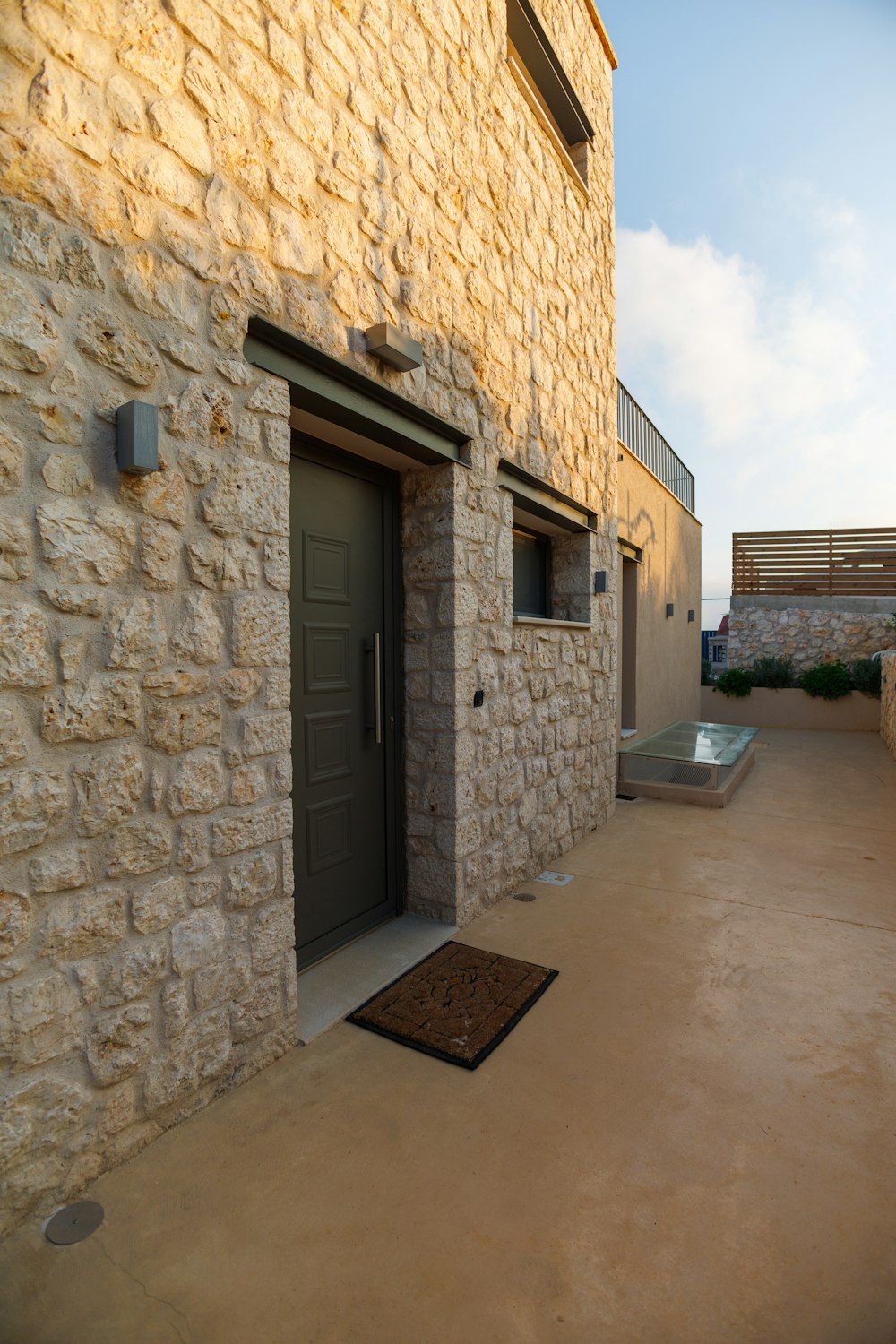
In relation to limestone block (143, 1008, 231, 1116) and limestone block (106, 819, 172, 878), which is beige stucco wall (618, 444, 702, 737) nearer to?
limestone block (143, 1008, 231, 1116)

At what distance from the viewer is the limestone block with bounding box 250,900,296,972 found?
2278 millimetres

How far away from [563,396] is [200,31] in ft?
10.4

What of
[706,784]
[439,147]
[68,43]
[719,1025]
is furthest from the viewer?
[706,784]

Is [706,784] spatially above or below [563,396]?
below

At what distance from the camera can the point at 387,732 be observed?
3479 mm

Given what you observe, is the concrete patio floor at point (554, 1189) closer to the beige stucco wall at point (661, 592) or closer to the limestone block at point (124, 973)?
the limestone block at point (124, 973)

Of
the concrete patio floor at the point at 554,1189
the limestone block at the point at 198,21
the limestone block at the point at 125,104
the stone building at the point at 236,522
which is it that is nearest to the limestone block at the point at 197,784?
the stone building at the point at 236,522

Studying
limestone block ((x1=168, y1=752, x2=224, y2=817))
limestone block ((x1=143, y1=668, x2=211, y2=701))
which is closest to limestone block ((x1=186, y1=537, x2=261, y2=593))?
limestone block ((x1=143, y1=668, x2=211, y2=701))

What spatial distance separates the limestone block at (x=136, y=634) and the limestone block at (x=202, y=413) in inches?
21.5

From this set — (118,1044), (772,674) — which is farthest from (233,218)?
(772,674)

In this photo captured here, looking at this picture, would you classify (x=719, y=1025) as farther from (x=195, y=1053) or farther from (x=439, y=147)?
(x=439, y=147)

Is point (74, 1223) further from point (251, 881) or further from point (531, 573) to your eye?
point (531, 573)

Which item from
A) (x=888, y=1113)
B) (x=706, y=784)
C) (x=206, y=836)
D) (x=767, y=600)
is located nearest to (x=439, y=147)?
(x=206, y=836)

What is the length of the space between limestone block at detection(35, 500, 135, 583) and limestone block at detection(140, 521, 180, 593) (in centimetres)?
4
